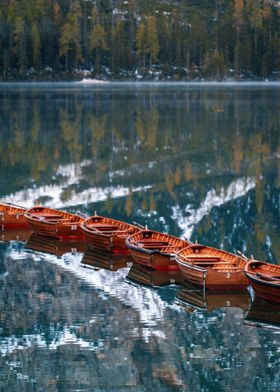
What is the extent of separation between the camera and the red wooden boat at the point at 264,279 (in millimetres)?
26906

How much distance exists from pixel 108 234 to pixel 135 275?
3.69 m

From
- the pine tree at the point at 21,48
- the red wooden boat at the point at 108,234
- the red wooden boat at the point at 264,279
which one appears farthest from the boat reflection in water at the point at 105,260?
the pine tree at the point at 21,48

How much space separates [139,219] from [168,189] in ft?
32.2

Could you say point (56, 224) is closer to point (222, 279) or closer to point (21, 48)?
point (222, 279)

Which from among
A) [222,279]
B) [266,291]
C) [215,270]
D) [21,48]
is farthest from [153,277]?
[21,48]

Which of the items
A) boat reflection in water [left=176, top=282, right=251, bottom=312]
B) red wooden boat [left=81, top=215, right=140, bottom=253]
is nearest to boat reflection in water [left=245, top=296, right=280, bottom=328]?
boat reflection in water [left=176, top=282, right=251, bottom=312]

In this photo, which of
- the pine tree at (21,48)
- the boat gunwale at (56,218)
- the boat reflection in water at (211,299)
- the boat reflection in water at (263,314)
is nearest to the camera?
the boat reflection in water at (263,314)

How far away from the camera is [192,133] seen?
270ft

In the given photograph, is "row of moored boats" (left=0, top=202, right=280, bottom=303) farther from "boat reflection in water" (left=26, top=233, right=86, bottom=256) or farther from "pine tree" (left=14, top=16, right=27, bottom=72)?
"pine tree" (left=14, top=16, right=27, bottom=72)

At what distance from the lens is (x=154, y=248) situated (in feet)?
107

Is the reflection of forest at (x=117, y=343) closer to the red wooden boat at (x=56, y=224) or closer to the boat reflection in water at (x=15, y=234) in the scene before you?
the red wooden boat at (x=56, y=224)

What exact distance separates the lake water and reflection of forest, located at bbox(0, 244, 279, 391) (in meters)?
0.04

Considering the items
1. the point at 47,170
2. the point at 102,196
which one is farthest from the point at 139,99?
the point at 102,196

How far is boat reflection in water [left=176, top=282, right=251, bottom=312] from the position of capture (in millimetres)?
27656
